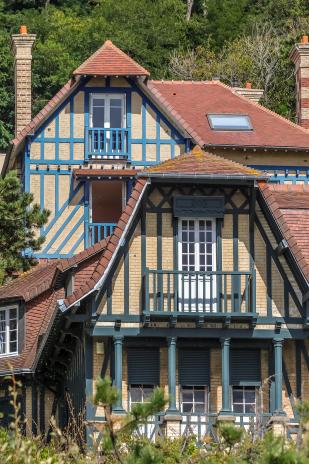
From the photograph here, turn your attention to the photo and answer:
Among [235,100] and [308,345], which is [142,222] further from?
[235,100]

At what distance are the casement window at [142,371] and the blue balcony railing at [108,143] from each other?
601 inches

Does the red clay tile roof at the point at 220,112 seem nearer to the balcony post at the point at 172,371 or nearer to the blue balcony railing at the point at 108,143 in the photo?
the blue balcony railing at the point at 108,143

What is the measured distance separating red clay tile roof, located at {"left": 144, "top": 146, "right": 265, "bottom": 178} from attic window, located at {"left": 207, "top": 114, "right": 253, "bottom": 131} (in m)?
15.8

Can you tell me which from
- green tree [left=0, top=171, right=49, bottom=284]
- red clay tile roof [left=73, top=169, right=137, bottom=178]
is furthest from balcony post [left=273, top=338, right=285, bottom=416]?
red clay tile roof [left=73, top=169, right=137, bottom=178]

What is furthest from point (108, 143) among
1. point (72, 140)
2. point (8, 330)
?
point (8, 330)

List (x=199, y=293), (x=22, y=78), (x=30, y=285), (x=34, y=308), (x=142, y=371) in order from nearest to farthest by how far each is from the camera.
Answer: (x=199, y=293) < (x=142, y=371) < (x=34, y=308) < (x=30, y=285) < (x=22, y=78)

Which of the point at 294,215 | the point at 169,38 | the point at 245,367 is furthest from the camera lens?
the point at 169,38

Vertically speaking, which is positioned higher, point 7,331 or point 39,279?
point 39,279

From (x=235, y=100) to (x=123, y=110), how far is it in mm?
5614

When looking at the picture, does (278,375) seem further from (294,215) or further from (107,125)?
(107,125)

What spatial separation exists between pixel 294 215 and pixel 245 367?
315 cm

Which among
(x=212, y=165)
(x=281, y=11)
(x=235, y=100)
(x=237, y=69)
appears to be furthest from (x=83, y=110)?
(x=281, y=11)

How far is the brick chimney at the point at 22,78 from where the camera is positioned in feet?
166

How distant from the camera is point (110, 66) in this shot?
47.5 m
